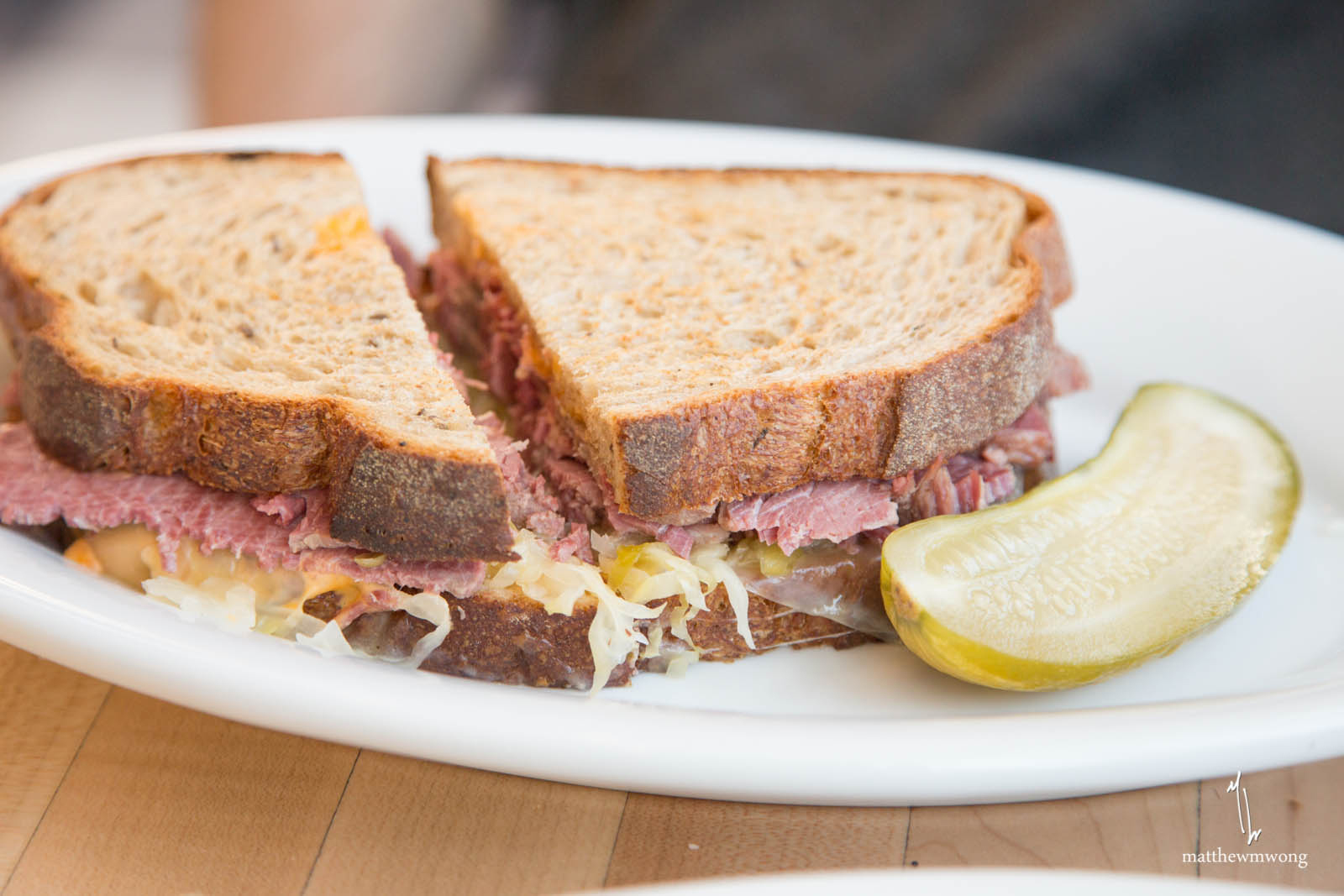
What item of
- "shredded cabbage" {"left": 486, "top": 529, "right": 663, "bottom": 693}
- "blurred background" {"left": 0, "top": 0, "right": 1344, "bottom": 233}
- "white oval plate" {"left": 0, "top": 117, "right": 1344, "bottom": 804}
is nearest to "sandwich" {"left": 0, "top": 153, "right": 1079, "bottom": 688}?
"shredded cabbage" {"left": 486, "top": 529, "right": 663, "bottom": 693}

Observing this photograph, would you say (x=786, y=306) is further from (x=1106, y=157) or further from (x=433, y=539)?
(x=1106, y=157)

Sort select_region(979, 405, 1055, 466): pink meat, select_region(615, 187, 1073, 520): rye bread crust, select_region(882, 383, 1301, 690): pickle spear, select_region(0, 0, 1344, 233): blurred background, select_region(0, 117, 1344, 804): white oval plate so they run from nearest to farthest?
select_region(0, 117, 1344, 804): white oval plate
select_region(882, 383, 1301, 690): pickle spear
select_region(615, 187, 1073, 520): rye bread crust
select_region(979, 405, 1055, 466): pink meat
select_region(0, 0, 1344, 233): blurred background

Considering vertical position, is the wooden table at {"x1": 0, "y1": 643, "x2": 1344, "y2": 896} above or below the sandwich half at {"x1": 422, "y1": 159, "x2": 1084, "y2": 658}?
below

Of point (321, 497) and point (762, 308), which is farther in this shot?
point (762, 308)

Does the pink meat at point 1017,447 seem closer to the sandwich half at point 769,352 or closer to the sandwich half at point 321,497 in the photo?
the sandwich half at point 769,352

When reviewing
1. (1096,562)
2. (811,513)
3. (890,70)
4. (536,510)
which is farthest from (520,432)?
(890,70)

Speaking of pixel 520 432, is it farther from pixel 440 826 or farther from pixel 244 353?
pixel 440 826

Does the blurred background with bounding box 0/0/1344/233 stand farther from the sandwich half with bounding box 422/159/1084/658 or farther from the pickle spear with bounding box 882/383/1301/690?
the pickle spear with bounding box 882/383/1301/690
